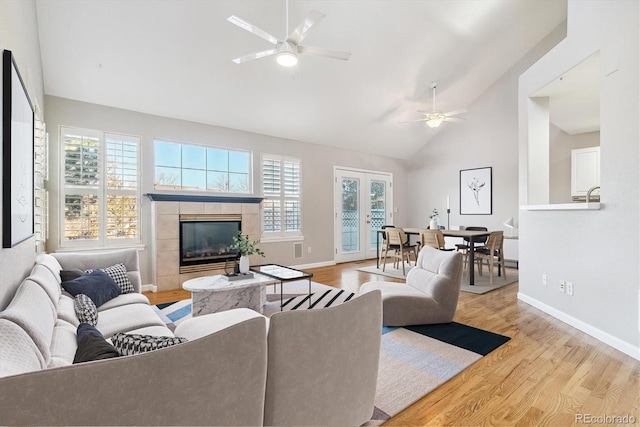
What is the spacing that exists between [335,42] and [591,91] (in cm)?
333

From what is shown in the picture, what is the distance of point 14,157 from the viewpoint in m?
1.72

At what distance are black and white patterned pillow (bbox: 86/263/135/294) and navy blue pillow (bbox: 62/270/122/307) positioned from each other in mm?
112

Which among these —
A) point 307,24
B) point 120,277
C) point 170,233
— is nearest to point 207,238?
point 170,233

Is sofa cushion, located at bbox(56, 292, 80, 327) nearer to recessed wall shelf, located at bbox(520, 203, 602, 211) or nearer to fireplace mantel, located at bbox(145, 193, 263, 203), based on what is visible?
fireplace mantel, located at bbox(145, 193, 263, 203)

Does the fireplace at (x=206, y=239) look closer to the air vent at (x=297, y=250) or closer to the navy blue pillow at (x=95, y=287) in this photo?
the air vent at (x=297, y=250)

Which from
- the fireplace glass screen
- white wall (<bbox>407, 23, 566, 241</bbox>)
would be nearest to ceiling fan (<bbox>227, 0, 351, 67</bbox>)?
the fireplace glass screen

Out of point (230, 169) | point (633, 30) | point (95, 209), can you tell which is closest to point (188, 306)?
point (95, 209)

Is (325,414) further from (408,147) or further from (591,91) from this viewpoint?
(408,147)

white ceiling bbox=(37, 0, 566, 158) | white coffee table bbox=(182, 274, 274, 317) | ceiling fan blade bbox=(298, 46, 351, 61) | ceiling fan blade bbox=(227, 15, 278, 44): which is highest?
white ceiling bbox=(37, 0, 566, 158)

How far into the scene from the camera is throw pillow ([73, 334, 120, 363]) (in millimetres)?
1164

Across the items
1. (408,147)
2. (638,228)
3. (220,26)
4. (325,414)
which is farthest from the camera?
(408,147)

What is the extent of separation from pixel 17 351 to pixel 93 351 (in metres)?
0.26

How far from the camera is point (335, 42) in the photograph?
4539 millimetres

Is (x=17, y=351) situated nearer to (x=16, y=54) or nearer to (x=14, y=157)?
(x=14, y=157)
